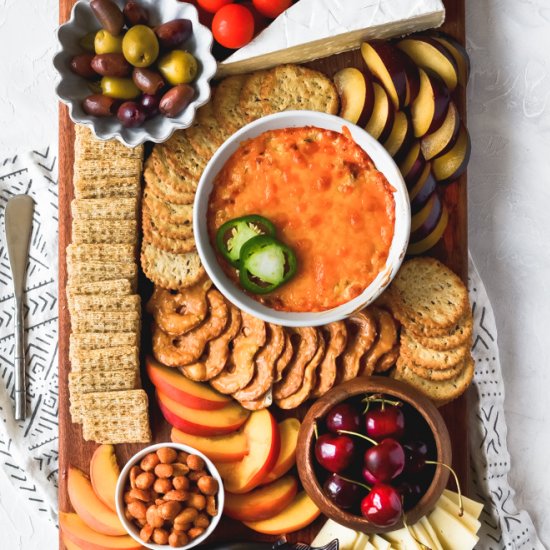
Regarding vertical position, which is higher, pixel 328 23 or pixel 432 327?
pixel 328 23

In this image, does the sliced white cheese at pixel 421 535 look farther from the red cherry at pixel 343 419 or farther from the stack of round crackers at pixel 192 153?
the stack of round crackers at pixel 192 153

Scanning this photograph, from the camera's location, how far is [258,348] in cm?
304

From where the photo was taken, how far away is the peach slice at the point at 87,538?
9.92ft

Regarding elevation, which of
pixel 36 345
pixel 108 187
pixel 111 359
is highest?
pixel 108 187

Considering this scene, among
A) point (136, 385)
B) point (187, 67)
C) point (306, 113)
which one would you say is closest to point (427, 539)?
point (136, 385)

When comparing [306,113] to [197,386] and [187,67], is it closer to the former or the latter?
[187,67]

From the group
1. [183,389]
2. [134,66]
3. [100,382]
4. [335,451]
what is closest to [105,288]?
[100,382]

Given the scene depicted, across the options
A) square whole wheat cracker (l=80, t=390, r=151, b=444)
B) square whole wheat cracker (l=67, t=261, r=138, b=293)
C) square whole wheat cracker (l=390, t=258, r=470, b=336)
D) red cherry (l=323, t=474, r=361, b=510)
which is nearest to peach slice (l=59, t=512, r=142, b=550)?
square whole wheat cracker (l=80, t=390, r=151, b=444)

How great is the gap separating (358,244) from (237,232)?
0.44 metres

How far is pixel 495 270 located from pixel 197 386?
1358 millimetres

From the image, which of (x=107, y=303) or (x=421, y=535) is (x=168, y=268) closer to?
(x=107, y=303)

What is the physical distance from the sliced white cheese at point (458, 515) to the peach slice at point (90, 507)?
3.93ft

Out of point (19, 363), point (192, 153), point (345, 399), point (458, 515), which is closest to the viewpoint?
point (345, 399)

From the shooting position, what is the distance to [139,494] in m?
2.90
